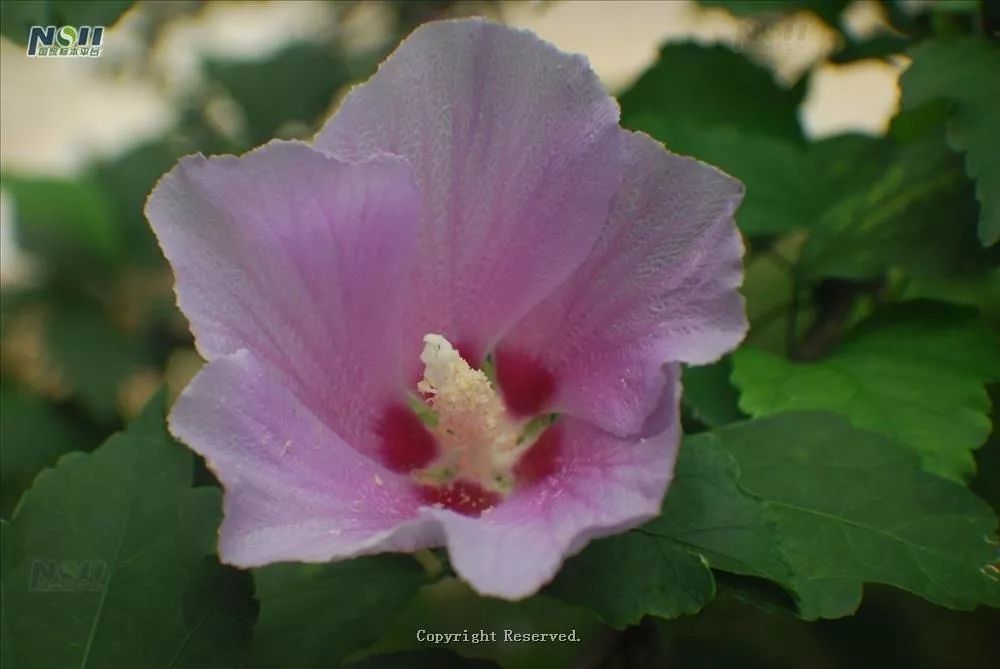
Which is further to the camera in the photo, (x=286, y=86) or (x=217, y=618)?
(x=286, y=86)

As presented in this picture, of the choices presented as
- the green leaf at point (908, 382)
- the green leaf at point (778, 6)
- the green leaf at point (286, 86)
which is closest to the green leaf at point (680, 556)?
the green leaf at point (908, 382)

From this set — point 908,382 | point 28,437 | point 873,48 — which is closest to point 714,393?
point 908,382

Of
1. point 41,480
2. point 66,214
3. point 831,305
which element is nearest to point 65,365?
point 66,214

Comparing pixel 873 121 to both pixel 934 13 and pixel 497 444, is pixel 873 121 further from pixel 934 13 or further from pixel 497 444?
pixel 497 444

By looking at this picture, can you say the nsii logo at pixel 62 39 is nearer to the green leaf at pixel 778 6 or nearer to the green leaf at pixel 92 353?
the green leaf at pixel 778 6

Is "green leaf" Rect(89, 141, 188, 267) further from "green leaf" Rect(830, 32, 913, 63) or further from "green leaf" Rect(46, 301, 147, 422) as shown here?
"green leaf" Rect(830, 32, 913, 63)

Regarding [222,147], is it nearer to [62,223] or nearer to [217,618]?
[62,223]
